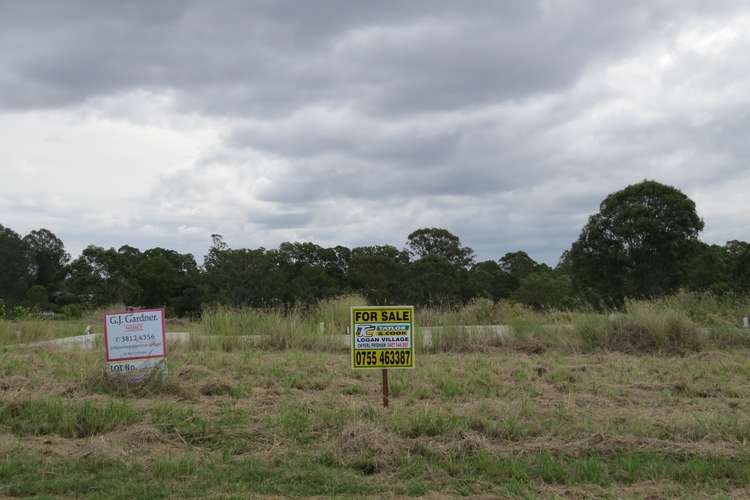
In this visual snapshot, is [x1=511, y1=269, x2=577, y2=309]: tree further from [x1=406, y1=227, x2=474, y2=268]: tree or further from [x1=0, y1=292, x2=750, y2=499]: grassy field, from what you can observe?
[x1=0, y1=292, x2=750, y2=499]: grassy field

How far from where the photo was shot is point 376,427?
283 inches

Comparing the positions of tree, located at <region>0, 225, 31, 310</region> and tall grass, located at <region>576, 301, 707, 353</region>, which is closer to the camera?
tall grass, located at <region>576, 301, 707, 353</region>

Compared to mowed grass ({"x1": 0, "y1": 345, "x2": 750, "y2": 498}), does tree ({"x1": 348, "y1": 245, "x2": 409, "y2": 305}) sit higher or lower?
higher

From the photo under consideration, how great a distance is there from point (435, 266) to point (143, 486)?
41.8m

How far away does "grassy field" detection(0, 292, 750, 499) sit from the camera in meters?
5.86

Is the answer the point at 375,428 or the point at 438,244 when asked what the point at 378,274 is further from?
the point at 375,428

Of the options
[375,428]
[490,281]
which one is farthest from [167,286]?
[375,428]

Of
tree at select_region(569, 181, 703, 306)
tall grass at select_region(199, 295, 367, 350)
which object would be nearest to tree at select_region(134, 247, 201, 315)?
tree at select_region(569, 181, 703, 306)

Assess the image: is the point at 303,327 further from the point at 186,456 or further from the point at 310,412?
the point at 186,456

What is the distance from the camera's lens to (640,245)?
128 feet

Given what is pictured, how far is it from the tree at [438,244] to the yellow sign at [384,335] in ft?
155

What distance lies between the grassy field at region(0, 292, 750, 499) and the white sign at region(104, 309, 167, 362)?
424 millimetres

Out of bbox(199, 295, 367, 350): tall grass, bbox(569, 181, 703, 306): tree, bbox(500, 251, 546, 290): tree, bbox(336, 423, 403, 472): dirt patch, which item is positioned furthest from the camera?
bbox(500, 251, 546, 290): tree

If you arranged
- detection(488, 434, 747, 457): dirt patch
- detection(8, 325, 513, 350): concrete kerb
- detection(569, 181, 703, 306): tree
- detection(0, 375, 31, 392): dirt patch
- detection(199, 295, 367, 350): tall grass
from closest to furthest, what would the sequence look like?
detection(488, 434, 747, 457): dirt patch < detection(0, 375, 31, 392): dirt patch < detection(8, 325, 513, 350): concrete kerb < detection(199, 295, 367, 350): tall grass < detection(569, 181, 703, 306): tree
